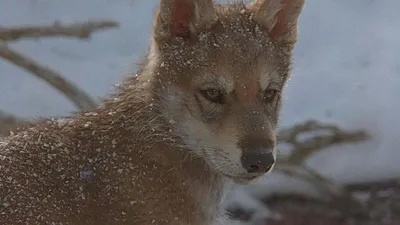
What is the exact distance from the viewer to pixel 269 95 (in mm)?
4293

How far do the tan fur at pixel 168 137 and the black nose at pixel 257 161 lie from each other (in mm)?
31

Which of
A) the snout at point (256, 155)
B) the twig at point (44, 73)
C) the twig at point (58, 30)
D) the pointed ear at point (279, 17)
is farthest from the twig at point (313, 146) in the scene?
the snout at point (256, 155)

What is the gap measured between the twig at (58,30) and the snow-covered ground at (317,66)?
0.09 m

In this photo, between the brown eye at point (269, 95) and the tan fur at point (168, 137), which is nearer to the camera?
the tan fur at point (168, 137)

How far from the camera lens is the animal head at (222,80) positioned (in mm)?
4070

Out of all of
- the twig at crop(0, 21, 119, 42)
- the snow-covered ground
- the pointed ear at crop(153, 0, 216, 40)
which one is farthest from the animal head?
the twig at crop(0, 21, 119, 42)

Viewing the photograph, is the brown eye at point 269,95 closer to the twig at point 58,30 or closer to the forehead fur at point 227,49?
the forehead fur at point 227,49

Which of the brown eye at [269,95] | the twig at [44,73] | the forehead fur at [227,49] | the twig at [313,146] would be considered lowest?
the brown eye at [269,95]

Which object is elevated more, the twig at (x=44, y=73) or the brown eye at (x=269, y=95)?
the twig at (x=44, y=73)

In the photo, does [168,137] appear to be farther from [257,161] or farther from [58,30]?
[58,30]

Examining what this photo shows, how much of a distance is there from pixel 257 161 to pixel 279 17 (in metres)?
0.87

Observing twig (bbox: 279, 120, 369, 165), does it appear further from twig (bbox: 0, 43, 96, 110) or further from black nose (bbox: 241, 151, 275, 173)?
black nose (bbox: 241, 151, 275, 173)

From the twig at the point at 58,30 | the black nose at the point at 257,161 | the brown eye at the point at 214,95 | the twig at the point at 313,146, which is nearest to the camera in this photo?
the black nose at the point at 257,161

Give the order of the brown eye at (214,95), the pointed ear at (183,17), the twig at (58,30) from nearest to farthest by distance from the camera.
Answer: the brown eye at (214,95) → the pointed ear at (183,17) → the twig at (58,30)
